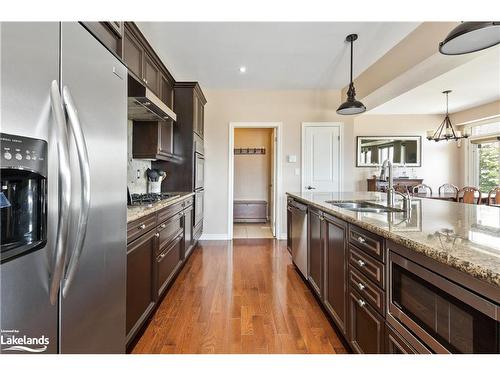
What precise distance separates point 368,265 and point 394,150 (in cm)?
606

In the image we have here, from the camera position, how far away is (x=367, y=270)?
1302 millimetres

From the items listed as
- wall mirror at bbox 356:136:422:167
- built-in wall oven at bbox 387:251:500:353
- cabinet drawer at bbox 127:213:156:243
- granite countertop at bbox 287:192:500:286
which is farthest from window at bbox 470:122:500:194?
cabinet drawer at bbox 127:213:156:243

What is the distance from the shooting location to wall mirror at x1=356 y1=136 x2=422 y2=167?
20.8 ft

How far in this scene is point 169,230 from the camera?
95.1 inches

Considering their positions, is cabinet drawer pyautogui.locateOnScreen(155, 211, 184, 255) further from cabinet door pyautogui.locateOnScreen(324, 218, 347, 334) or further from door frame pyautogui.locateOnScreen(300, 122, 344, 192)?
door frame pyautogui.locateOnScreen(300, 122, 344, 192)

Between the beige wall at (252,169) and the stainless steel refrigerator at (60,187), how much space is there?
19.0 feet

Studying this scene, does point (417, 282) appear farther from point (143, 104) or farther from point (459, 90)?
point (459, 90)

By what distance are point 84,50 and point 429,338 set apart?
164cm

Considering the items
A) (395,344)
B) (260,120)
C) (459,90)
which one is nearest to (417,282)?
(395,344)

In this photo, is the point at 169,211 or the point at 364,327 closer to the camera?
the point at 364,327

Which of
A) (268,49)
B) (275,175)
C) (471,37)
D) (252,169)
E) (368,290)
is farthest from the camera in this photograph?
(252,169)

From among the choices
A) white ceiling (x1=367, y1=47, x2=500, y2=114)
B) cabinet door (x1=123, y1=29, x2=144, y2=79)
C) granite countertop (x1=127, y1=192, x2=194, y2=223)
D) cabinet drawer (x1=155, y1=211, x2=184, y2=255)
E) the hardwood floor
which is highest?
white ceiling (x1=367, y1=47, x2=500, y2=114)

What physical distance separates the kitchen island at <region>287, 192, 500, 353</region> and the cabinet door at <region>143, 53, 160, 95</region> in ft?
7.55
